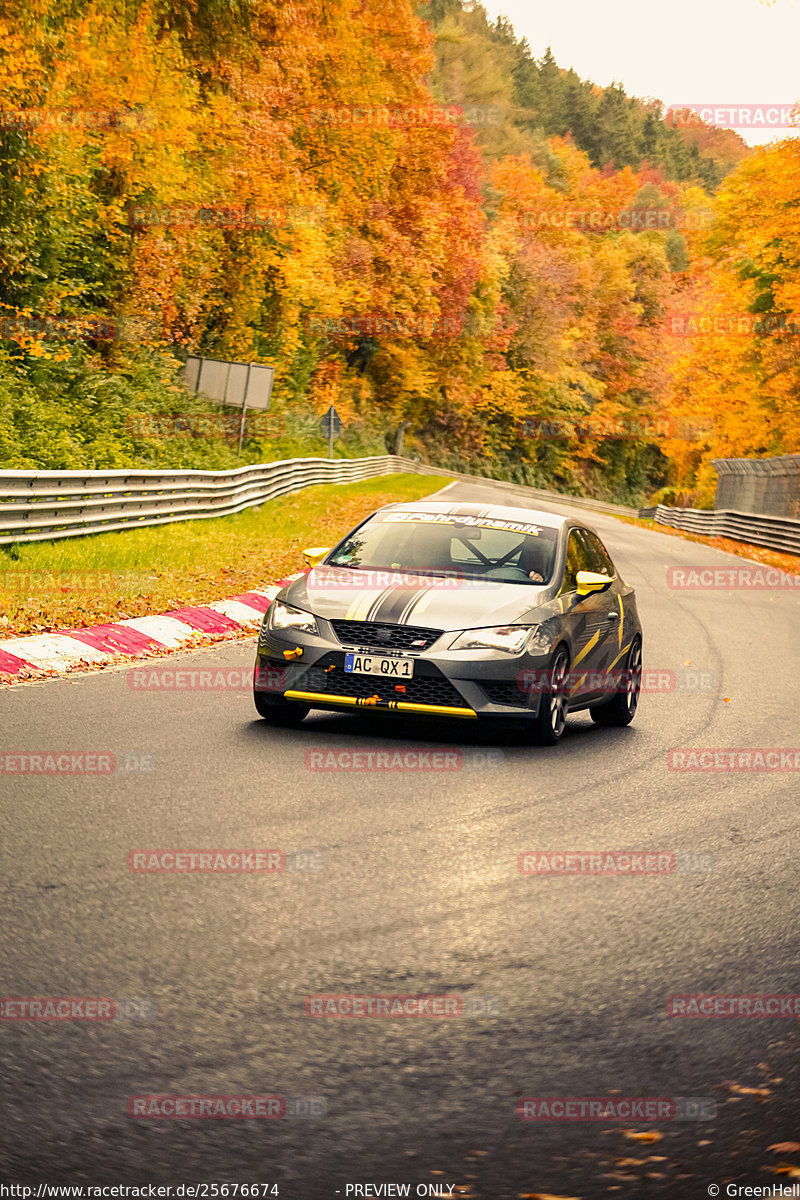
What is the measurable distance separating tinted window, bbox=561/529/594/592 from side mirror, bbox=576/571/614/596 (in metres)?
0.09

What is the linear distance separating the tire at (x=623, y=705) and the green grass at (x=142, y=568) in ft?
16.8

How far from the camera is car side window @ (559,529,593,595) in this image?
34.1 ft

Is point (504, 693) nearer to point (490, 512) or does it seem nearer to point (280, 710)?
point (280, 710)

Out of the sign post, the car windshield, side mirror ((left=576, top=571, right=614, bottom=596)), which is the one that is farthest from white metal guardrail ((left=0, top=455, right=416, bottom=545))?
the sign post

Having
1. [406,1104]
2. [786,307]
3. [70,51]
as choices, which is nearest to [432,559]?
[406,1104]

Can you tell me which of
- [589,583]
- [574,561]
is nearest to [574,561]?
[574,561]

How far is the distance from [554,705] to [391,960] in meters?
4.78

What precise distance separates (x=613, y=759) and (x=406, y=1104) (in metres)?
5.80

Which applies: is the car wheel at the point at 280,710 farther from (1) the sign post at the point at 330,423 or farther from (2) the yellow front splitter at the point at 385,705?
(1) the sign post at the point at 330,423

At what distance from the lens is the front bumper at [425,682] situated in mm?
9047

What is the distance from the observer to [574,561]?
1078 centimetres

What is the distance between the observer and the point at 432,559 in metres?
10.4

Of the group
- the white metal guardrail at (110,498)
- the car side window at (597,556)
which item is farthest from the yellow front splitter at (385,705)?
the white metal guardrail at (110,498)

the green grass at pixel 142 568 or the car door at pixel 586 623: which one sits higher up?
the car door at pixel 586 623
